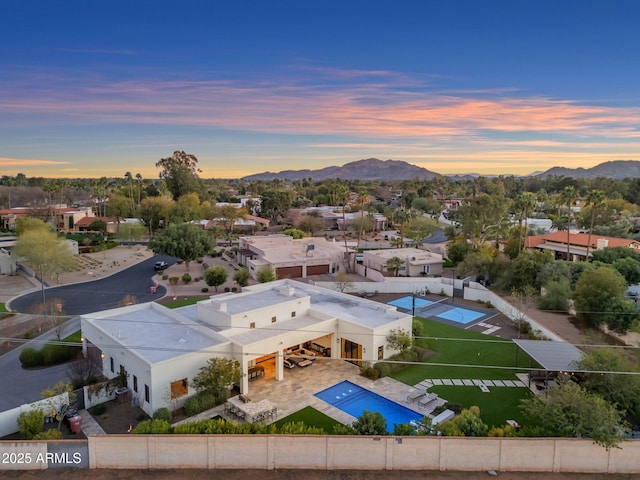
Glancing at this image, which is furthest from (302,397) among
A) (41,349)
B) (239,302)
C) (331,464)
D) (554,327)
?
(554,327)

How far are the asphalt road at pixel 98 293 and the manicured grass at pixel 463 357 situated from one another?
23305 millimetres

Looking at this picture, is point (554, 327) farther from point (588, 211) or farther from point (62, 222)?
point (62, 222)

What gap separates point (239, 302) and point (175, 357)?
7.65 metres

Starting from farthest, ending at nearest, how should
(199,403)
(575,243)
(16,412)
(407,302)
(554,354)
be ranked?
(575,243) < (407,302) < (554,354) < (199,403) < (16,412)

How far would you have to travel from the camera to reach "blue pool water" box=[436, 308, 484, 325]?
1321 inches

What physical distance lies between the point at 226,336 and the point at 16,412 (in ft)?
29.8

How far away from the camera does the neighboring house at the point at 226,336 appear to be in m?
19.8

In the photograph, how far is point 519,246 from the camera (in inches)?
1906

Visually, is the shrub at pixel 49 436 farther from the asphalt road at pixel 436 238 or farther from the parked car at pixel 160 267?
the asphalt road at pixel 436 238

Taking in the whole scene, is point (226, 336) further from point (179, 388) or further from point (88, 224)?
point (88, 224)

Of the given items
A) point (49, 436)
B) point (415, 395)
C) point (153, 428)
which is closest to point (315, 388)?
point (415, 395)

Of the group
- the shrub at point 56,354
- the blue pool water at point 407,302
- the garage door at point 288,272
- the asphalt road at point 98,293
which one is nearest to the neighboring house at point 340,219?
the garage door at point 288,272

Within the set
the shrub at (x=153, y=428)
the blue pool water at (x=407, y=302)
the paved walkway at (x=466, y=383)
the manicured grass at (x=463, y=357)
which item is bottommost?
the paved walkway at (x=466, y=383)

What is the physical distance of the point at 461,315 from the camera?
34750mm
